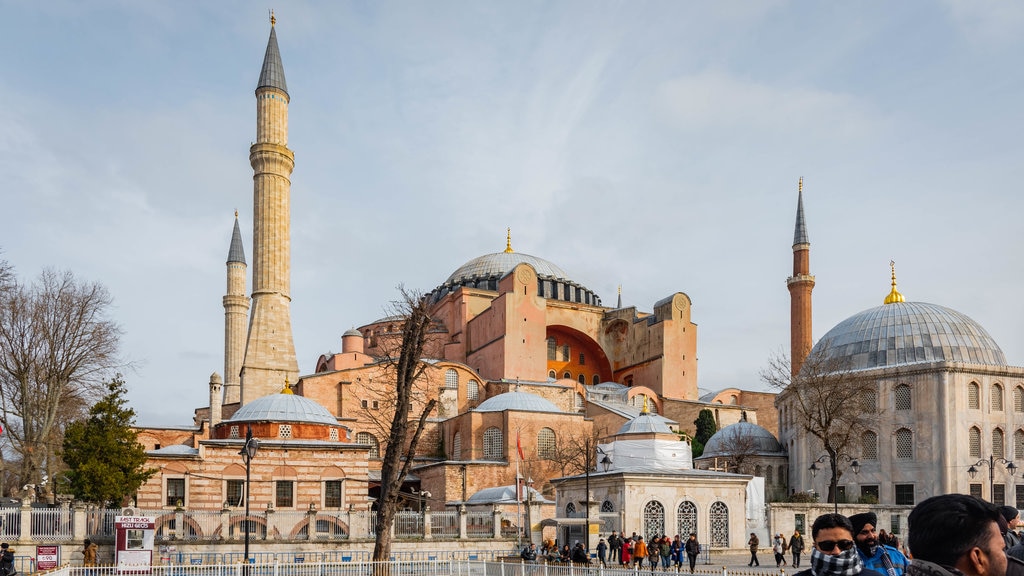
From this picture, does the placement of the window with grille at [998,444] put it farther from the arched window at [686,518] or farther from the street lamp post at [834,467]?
the arched window at [686,518]

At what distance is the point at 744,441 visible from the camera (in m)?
38.2

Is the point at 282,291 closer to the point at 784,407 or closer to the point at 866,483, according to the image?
the point at 784,407

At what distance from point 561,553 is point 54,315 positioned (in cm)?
1671

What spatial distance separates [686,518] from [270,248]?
20.6 m

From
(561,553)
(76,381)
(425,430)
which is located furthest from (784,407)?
(76,381)

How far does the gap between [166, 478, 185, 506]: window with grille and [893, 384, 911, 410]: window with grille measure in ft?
79.6

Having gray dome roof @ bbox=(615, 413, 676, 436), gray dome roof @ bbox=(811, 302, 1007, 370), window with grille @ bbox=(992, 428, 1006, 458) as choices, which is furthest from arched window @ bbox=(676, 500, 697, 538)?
window with grille @ bbox=(992, 428, 1006, 458)

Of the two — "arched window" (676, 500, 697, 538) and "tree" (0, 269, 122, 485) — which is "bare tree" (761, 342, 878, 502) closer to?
"arched window" (676, 500, 697, 538)

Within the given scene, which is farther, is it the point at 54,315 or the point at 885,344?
the point at 885,344

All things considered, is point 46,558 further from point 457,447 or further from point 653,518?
point 457,447

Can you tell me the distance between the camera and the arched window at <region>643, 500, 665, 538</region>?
26.6 meters

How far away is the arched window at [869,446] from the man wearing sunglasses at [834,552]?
33.9 meters

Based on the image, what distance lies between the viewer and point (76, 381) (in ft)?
96.7

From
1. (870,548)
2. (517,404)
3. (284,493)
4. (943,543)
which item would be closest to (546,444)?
(517,404)
